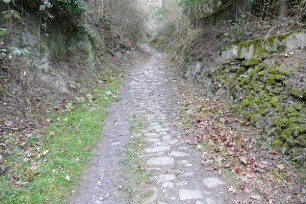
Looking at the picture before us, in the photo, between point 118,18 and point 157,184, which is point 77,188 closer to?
point 157,184

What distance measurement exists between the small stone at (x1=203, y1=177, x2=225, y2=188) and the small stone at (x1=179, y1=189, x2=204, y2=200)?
0.24 meters

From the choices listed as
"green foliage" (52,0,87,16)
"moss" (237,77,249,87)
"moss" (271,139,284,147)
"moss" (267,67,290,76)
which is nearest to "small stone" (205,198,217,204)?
"moss" (271,139,284,147)

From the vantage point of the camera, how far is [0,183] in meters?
3.71

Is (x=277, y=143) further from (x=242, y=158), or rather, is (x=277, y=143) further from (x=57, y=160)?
(x=57, y=160)

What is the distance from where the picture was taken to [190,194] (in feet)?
12.0

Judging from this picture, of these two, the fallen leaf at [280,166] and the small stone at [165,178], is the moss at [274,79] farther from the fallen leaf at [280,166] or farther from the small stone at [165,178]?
the small stone at [165,178]

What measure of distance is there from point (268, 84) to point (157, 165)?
9.17 ft

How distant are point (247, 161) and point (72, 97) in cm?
492

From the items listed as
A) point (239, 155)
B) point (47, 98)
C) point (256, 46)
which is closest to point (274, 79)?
point (256, 46)

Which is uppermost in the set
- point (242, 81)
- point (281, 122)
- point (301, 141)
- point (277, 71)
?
point (277, 71)

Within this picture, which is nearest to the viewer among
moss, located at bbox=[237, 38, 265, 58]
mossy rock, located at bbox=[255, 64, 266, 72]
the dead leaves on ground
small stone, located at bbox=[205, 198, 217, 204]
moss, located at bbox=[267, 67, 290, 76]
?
small stone, located at bbox=[205, 198, 217, 204]

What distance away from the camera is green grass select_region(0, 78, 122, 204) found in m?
3.60

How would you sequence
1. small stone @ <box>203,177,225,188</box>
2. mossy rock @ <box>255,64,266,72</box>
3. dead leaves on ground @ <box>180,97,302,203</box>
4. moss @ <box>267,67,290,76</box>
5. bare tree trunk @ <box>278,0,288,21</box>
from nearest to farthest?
dead leaves on ground @ <box>180,97,302,203</box>
small stone @ <box>203,177,225,188</box>
moss @ <box>267,67,290,76</box>
mossy rock @ <box>255,64,266,72</box>
bare tree trunk @ <box>278,0,288,21</box>

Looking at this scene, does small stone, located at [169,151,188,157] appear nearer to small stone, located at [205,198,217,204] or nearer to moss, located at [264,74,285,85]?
small stone, located at [205,198,217,204]
